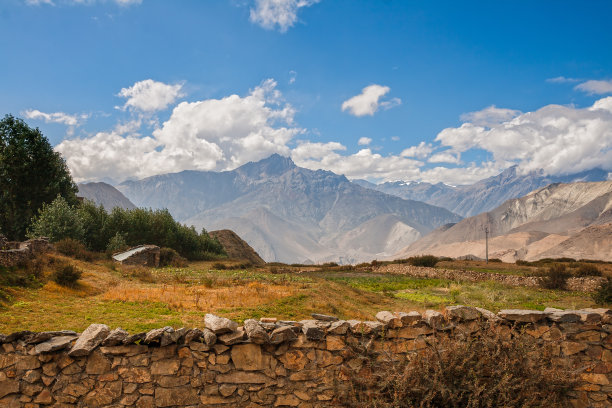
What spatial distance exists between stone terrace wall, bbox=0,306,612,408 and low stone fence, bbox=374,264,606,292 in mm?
29329

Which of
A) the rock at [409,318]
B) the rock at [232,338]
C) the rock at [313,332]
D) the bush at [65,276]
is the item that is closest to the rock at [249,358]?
the rock at [232,338]

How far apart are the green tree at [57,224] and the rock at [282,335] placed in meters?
34.4

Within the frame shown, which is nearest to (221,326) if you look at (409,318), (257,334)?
(257,334)

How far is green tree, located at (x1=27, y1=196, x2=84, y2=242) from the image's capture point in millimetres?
34094

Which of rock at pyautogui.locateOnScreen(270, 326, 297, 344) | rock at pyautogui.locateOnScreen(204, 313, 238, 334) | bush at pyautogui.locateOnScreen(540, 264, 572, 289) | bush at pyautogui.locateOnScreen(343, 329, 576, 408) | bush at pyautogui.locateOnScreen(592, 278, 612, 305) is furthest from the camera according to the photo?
bush at pyautogui.locateOnScreen(540, 264, 572, 289)

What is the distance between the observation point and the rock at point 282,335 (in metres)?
7.23

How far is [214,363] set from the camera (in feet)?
23.4

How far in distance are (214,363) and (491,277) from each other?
A: 1518 inches

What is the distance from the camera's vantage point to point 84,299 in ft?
50.6

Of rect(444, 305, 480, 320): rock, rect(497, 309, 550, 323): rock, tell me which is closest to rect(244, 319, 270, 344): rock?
rect(444, 305, 480, 320): rock

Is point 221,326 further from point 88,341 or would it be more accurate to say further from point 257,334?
point 88,341

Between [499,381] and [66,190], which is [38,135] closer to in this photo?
[66,190]

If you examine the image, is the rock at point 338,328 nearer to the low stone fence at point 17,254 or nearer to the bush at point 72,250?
the low stone fence at point 17,254

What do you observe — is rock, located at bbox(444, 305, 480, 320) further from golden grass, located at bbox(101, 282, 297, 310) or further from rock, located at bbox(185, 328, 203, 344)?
golden grass, located at bbox(101, 282, 297, 310)
